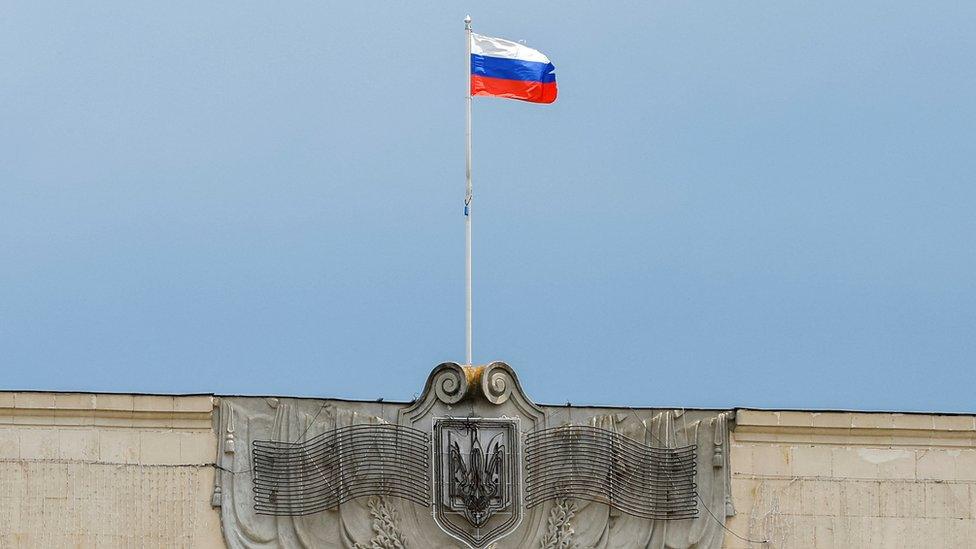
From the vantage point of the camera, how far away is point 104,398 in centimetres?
2298

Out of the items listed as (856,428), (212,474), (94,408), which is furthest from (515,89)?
(94,408)

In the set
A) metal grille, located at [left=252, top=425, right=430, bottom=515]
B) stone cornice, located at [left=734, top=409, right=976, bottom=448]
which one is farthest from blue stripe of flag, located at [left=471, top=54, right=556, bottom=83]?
stone cornice, located at [left=734, top=409, right=976, bottom=448]

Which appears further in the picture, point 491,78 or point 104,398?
point 491,78

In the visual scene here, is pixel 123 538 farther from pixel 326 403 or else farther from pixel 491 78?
pixel 491 78

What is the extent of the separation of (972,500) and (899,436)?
1.06 meters

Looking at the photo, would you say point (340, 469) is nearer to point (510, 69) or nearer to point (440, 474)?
point (440, 474)

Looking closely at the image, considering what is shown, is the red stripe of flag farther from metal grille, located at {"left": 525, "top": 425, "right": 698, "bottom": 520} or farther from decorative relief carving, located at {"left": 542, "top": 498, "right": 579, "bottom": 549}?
decorative relief carving, located at {"left": 542, "top": 498, "right": 579, "bottom": 549}

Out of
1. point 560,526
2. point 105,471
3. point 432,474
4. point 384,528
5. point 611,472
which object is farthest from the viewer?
point 611,472

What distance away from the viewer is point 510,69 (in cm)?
2459

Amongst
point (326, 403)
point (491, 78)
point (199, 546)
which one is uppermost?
point (491, 78)

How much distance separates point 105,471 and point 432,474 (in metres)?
3.33

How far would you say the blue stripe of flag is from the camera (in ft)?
80.5

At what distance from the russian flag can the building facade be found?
322 cm

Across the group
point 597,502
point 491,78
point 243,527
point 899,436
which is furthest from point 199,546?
point 899,436
